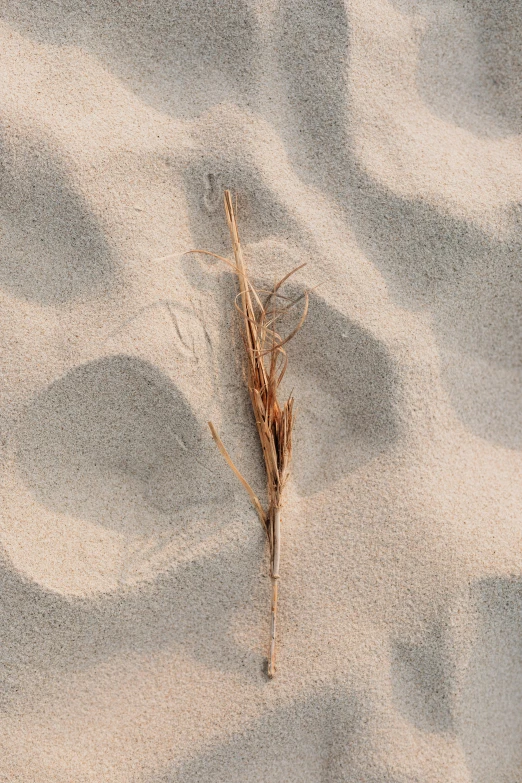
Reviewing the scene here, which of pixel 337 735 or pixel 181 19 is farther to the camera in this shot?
pixel 181 19

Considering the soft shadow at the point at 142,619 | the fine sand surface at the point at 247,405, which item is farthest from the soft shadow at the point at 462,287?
the soft shadow at the point at 142,619

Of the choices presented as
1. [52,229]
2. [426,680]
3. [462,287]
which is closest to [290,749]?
[426,680]

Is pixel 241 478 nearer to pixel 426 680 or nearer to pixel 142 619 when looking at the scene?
pixel 142 619

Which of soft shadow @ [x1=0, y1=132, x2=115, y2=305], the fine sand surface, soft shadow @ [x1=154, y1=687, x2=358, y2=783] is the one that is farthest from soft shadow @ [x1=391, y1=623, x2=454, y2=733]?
soft shadow @ [x1=0, y1=132, x2=115, y2=305]

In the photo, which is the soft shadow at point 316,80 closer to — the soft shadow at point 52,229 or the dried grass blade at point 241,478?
the soft shadow at point 52,229

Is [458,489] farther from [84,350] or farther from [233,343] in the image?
[84,350]

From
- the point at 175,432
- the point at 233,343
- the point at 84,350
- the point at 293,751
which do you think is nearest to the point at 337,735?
the point at 293,751

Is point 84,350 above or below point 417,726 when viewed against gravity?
above

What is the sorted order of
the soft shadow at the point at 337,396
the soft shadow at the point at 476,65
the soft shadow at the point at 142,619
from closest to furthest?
the soft shadow at the point at 142,619
the soft shadow at the point at 337,396
the soft shadow at the point at 476,65
